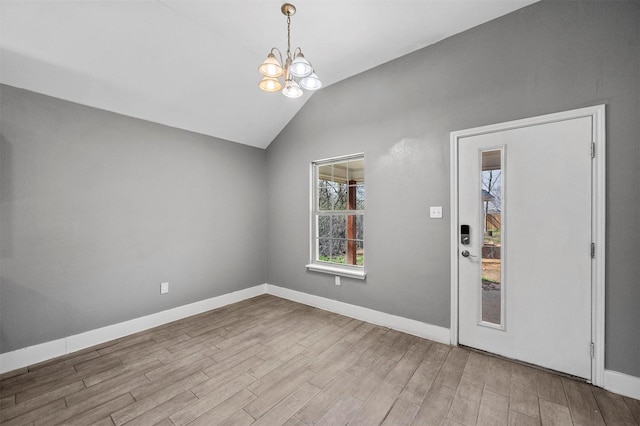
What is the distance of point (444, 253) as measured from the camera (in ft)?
8.52

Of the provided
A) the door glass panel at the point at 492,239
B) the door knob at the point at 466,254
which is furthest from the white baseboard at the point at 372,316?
the door knob at the point at 466,254

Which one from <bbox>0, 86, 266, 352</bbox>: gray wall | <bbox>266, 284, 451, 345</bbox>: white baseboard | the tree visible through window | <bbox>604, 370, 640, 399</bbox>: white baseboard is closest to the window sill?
the tree visible through window

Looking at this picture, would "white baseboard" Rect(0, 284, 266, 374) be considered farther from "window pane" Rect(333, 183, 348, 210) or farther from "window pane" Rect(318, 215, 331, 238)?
"window pane" Rect(333, 183, 348, 210)

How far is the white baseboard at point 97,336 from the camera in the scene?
2.21 meters

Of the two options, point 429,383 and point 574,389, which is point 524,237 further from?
point 429,383

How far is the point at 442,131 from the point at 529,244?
1.29 m

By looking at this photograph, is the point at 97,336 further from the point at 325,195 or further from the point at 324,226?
the point at 325,195

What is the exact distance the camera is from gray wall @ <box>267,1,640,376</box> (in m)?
1.87

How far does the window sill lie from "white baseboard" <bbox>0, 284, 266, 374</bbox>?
50.8 inches

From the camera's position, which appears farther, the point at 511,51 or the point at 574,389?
the point at 511,51

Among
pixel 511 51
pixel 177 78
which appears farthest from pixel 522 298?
pixel 177 78

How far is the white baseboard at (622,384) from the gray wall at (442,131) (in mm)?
49

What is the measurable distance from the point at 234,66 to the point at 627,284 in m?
→ 3.90

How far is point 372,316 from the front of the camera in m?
3.08
